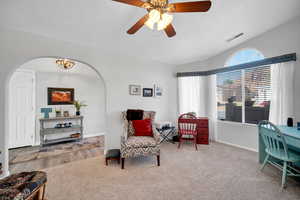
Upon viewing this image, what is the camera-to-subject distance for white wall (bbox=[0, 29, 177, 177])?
2.18 meters

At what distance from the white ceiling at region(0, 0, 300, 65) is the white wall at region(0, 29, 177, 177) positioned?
0.16m

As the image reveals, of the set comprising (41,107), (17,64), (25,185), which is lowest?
(25,185)

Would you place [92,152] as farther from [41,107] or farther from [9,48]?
[9,48]

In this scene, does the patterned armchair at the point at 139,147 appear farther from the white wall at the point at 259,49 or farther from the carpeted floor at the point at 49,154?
the white wall at the point at 259,49

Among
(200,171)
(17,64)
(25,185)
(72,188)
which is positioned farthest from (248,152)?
(17,64)

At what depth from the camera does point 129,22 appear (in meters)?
2.31

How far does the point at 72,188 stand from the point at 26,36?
106 inches

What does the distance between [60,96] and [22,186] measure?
346 centimetres

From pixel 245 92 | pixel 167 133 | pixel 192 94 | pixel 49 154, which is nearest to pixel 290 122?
pixel 245 92

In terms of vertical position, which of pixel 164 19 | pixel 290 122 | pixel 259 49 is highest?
pixel 259 49

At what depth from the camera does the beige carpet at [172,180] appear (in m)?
1.73

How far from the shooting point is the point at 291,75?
257cm

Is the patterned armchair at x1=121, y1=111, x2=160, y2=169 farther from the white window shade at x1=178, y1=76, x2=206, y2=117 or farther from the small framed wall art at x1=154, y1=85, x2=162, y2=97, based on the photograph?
the white window shade at x1=178, y1=76, x2=206, y2=117

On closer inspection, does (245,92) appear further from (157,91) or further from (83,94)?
(83,94)
